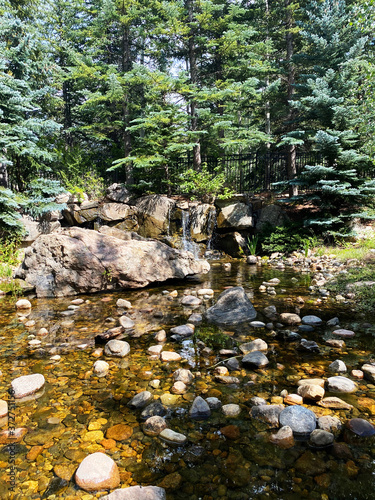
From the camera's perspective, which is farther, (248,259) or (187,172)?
(187,172)

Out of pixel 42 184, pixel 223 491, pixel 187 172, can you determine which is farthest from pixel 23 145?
pixel 223 491

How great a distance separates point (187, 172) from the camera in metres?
12.2

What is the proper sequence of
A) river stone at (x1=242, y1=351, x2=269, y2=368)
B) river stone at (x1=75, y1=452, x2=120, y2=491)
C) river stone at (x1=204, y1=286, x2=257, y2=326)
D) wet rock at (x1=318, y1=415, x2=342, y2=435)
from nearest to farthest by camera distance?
river stone at (x1=75, y1=452, x2=120, y2=491)
wet rock at (x1=318, y1=415, x2=342, y2=435)
river stone at (x1=242, y1=351, x2=269, y2=368)
river stone at (x1=204, y1=286, x2=257, y2=326)

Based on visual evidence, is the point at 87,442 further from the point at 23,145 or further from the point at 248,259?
the point at 23,145

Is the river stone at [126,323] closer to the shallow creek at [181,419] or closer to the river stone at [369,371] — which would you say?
the shallow creek at [181,419]

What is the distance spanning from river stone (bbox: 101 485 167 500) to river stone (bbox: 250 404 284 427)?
0.88m

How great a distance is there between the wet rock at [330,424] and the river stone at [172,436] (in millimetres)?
934

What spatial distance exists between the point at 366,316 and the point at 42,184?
402 inches

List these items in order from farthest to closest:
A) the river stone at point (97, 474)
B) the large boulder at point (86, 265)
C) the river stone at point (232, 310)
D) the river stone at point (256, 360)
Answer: the large boulder at point (86, 265), the river stone at point (232, 310), the river stone at point (256, 360), the river stone at point (97, 474)

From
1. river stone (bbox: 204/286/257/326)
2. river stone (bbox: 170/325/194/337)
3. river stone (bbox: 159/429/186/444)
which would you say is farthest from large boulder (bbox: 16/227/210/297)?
river stone (bbox: 159/429/186/444)

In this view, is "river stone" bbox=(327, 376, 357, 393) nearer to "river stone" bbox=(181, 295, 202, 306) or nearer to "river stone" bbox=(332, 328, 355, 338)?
"river stone" bbox=(332, 328, 355, 338)

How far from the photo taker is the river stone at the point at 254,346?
3.13m

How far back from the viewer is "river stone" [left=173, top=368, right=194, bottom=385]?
8.49ft

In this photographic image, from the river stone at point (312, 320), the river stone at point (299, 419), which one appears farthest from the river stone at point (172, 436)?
the river stone at point (312, 320)
